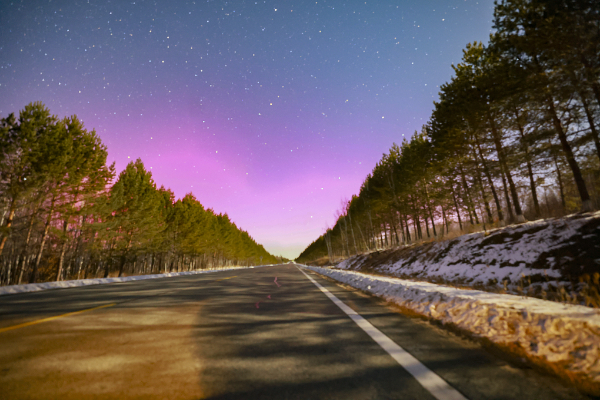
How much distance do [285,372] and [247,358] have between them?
58 cm

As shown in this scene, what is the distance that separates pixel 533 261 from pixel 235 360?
9.97m

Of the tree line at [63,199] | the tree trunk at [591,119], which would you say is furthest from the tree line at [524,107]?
the tree line at [63,199]

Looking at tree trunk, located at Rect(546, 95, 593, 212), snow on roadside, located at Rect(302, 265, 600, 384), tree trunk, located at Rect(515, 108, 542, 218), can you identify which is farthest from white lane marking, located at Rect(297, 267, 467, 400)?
tree trunk, located at Rect(515, 108, 542, 218)

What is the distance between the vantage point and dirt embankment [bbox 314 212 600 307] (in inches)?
276

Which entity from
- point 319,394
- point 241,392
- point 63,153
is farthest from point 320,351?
Answer: point 63,153

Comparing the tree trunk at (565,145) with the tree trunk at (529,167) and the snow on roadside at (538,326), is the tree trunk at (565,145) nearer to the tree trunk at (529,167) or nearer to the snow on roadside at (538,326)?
the tree trunk at (529,167)

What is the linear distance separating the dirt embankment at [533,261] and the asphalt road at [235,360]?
392cm

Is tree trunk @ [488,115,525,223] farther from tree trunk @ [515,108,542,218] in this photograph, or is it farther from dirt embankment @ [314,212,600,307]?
dirt embankment @ [314,212,600,307]

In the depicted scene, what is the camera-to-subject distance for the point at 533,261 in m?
8.77

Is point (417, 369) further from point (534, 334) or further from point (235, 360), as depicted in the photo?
point (235, 360)

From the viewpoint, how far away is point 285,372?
8.65ft

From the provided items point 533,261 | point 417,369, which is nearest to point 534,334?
point 417,369

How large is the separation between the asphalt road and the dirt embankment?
392 centimetres

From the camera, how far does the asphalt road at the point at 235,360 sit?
223 centimetres
